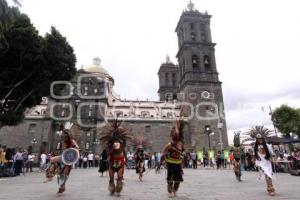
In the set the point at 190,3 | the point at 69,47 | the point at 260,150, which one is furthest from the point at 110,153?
the point at 190,3

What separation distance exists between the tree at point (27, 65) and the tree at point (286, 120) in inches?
1638

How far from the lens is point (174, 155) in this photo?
7.08 metres

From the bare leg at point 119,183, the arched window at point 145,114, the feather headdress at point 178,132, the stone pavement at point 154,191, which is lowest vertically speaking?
the stone pavement at point 154,191

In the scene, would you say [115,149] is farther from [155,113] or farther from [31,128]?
[155,113]

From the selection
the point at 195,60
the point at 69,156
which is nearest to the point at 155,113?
the point at 195,60

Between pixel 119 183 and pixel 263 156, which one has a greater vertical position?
pixel 263 156

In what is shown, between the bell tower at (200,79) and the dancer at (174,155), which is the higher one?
the bell tower at (200,79)

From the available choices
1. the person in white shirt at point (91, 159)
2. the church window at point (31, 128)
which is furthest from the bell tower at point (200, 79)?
the church window at point (31, 128)

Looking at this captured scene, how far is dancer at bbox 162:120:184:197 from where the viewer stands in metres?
6.80

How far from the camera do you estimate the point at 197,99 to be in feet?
156

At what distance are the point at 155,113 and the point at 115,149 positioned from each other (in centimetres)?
4758

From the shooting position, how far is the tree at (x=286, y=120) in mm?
46875

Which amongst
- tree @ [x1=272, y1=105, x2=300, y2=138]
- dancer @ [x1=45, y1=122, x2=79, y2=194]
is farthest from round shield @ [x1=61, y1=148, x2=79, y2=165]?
tree @ [x1=272, y1=105, x2=300, y2=138]

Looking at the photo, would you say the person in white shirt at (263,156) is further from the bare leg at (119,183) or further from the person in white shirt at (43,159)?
the person in white shirt at (43,159)
